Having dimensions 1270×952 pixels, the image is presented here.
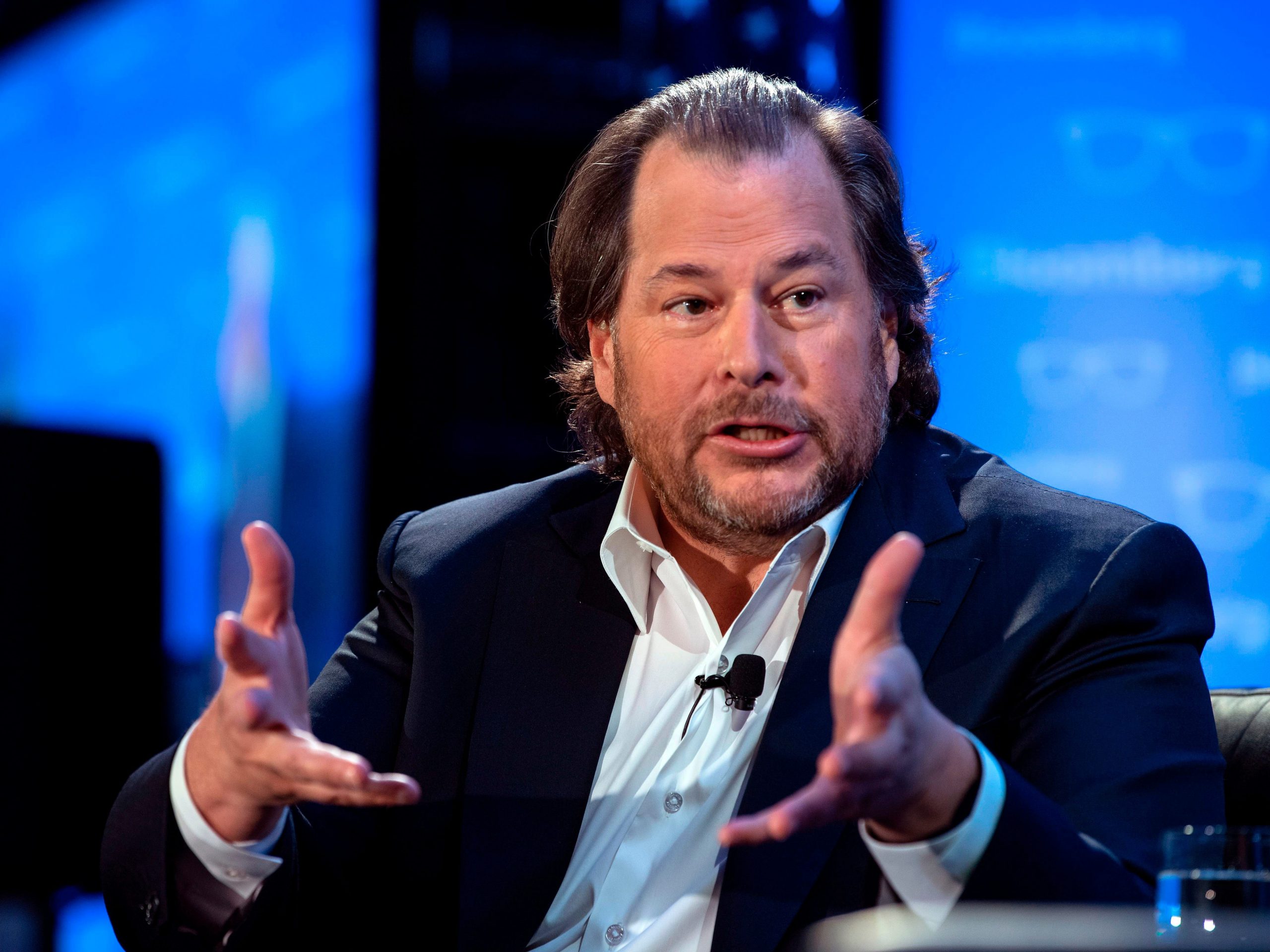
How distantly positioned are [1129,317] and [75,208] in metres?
3.34

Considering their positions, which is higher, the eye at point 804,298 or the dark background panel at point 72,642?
the eye at point 804,298

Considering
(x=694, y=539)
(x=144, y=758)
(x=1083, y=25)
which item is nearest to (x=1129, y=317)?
(x=1083, y=25)

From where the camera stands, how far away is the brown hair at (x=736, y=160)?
2068 mm

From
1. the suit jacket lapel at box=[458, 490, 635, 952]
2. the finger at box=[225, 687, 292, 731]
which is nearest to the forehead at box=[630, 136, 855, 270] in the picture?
the suit jacket lapel at box=[458, 490, 635, 952]

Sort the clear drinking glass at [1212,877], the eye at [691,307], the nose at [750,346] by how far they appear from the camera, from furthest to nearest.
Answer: the eye at [691,307] < the nose at [750,346] < the clear drinking glass at [1212,877]

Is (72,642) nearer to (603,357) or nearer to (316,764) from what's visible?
(603,357)

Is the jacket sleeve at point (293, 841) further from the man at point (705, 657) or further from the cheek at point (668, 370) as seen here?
the cheek at point (668, 370)

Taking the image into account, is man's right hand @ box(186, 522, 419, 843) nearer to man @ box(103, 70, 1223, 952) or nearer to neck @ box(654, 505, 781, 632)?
man @ box(103, 70, 1223, 952)

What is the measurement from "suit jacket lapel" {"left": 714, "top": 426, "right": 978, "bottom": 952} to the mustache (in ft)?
0.51

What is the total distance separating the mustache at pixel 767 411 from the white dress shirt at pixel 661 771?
15 centimetres

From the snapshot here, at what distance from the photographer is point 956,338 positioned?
13.2ft

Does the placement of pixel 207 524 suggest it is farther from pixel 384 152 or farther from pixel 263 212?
pixel 384 152

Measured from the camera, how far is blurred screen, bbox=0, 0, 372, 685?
13.7ft

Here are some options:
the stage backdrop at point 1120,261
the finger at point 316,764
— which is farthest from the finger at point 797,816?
the stage backdrop at point 1120,261
